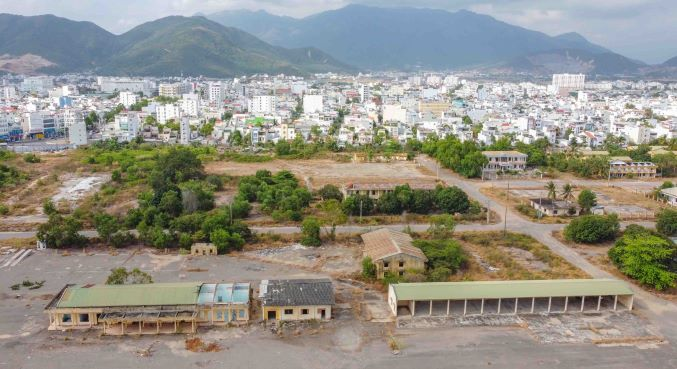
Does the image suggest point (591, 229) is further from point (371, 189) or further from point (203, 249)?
point (203, 249)

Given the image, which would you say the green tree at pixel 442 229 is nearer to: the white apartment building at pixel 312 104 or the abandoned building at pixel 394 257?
the abandoned building at pixel 394 257

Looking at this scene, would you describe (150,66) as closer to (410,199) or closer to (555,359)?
(410,199)

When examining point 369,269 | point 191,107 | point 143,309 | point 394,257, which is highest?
point 191,107

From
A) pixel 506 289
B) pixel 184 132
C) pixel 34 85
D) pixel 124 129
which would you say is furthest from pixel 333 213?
pixel 34 85

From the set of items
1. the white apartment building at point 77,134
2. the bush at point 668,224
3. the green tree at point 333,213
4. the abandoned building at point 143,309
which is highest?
the white apartment building at point 77,134

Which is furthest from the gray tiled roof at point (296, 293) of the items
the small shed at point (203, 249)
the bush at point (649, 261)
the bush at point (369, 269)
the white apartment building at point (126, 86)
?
the white apartment building at point (126, 86)

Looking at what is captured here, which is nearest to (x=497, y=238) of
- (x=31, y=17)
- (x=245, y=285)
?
(x=245, y=285)
